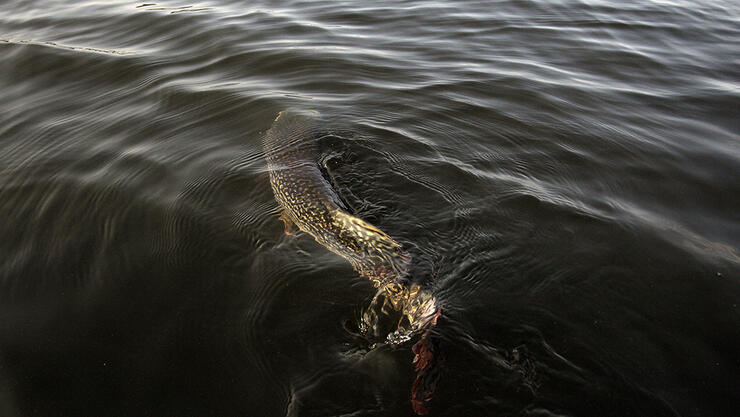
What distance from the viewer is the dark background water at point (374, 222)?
280 centimetres

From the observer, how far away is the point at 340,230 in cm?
363

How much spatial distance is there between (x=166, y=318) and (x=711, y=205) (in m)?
5.05

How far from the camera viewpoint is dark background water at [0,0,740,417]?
2797 millimetres

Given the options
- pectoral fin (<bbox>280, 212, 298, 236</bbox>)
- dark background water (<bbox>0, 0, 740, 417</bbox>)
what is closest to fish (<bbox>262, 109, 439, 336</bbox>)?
pectoral fin (<bbox>280, 212, 298, 236</bbox>)

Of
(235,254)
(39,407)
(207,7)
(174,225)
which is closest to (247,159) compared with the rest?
(174,225)

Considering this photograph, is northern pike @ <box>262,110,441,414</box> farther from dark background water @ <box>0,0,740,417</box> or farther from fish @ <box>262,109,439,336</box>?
dark background water @ <box>0,0,740,417</box>

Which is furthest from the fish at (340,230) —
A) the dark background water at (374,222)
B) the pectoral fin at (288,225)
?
the dark background water at (374,222)

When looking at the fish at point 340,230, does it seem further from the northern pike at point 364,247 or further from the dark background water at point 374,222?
the dark background water at point 374,222

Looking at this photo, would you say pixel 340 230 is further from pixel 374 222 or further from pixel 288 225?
pixel 288 225

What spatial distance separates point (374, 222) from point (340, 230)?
1.43 ft

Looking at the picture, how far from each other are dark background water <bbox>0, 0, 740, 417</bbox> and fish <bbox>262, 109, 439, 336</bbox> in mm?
138

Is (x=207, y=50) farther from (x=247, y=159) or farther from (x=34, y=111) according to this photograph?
(x=247, y=159)

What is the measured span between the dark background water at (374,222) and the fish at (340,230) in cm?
14

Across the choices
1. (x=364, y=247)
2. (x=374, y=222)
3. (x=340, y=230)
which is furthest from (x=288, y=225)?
(x=364, y=247)
